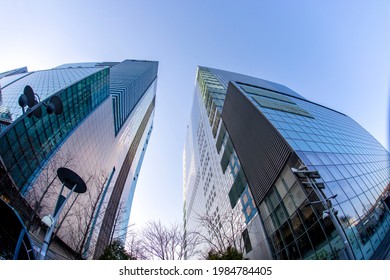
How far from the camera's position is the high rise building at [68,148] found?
707 inches

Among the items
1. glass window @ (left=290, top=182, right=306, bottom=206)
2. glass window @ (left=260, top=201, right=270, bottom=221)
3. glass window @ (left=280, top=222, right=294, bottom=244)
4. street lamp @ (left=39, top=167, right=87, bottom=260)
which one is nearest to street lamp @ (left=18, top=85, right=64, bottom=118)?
street lamp @ (left=39, top=167, right=87, bottom=260)

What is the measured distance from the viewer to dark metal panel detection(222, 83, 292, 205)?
1742 cm

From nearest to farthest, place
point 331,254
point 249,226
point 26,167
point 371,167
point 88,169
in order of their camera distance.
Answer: point 331,254 → point 371,167 → point 249,226 → point 26,167 → point 88,169

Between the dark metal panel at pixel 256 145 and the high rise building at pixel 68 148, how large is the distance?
14344mm

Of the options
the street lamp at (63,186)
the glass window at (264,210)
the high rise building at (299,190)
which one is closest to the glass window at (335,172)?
→ the high rise building at (299,190)

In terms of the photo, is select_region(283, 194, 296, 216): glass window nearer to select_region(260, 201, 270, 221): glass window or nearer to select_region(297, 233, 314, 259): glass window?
select_region(297, 233, 314, 259): glass window

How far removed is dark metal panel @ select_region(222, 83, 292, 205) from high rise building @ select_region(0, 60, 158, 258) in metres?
14.3

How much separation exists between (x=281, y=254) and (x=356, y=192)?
321 inches

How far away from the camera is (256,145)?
20984 millimetres

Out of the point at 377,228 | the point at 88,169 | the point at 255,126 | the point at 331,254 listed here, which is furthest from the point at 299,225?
the point at 88,169

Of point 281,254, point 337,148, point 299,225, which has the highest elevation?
point 337,148

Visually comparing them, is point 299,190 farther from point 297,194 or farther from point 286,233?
point 286,233

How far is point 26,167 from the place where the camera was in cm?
2562
